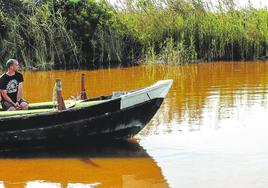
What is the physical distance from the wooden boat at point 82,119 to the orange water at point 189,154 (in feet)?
1.30

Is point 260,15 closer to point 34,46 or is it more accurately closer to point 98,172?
point 34,46

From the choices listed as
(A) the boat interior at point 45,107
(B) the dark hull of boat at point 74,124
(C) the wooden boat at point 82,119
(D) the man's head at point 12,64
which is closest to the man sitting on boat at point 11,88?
(D) the man's head at point 12,64

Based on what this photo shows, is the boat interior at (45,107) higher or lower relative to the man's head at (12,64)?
lower

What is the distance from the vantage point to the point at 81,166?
24.8ft

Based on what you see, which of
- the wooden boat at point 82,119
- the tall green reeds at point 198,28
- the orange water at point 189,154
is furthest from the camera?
the tall green reeds at point 198,28

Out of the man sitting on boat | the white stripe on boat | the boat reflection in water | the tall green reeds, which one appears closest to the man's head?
the man sitting on boat

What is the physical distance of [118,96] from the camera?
342 inches

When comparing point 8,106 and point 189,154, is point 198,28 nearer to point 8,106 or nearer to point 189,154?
point 8,106

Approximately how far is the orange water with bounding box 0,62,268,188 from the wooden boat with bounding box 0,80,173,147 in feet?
1.30

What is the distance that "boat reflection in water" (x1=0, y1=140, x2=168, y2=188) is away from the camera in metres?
6.80

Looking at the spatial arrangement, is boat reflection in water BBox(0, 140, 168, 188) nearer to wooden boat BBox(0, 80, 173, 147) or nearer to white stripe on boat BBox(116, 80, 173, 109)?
wooden boat BBox(0, 80, 173, 147)

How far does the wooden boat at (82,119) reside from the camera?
8078 millimetres

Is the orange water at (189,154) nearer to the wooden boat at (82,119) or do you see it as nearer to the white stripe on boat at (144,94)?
the wooden boat at (82,119)

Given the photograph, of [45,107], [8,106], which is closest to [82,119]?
[45,107]
